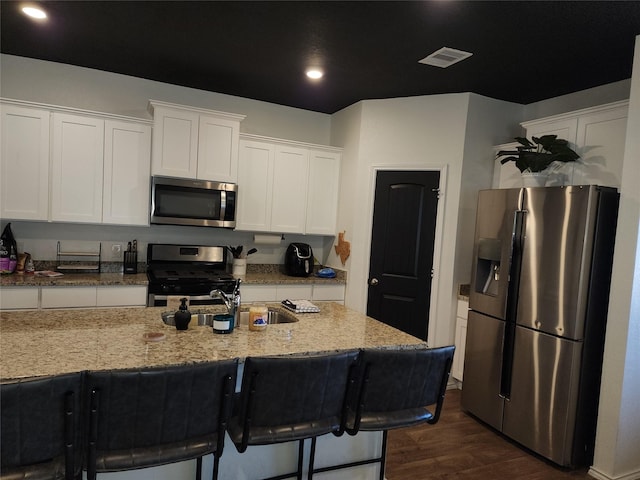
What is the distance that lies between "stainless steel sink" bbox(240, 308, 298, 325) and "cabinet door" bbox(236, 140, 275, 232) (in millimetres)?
1753

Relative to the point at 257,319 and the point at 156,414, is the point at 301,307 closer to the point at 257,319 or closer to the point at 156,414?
the point at 257,319

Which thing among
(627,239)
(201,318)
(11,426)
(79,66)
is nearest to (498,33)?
Answer: (627,239)

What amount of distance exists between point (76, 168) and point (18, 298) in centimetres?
112

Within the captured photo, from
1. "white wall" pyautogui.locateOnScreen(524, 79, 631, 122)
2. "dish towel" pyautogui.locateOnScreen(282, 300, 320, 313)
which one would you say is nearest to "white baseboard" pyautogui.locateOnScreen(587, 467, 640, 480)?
"dish towel" pyautogui.locateOnScreen(282, 300, 320, 313)

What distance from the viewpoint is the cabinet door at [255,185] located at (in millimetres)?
4109

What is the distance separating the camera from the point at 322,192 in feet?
14.6

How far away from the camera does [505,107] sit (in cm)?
391

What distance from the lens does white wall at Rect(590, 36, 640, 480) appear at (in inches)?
97.0

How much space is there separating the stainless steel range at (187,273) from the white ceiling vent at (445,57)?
2.46m

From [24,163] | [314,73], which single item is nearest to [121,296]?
[24,163]

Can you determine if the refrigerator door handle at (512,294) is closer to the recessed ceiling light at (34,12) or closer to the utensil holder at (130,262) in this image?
the utensil holder at (130,262)

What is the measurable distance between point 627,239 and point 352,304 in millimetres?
2378

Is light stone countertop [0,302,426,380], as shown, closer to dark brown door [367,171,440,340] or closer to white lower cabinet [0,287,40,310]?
white lower cabinet [0,287,40,310]

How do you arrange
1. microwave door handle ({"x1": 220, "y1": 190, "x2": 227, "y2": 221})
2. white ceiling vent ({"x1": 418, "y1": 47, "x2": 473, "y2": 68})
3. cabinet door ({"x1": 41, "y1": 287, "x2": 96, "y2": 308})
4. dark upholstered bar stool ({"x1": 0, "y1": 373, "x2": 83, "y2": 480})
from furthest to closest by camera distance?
microwave door handle ({"x1": 220, "y1": 190, "x2": 227, "y2": 221}) < cabinet door ({"x1": 41, "y1": 287, "x2": 96, "y2": 308}) < white ceiling vent ({"x1": 418, "y1": 47, "x2": 473, "y2": 68}) < dark upholstered bar stool ({"x1": 0, "y1": 373, "x2": 83, "y2": 480})
